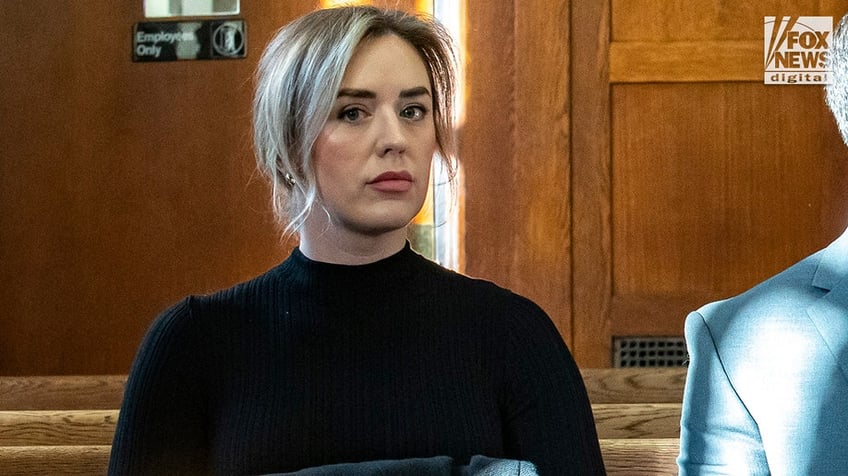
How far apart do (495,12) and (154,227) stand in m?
1.06

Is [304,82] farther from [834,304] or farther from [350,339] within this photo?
[834,304]

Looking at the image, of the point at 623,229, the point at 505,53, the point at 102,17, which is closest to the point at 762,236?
the point at 623,229

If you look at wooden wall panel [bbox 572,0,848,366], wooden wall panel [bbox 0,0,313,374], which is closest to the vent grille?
wooden wall panel [bbox 572,0,848,366]

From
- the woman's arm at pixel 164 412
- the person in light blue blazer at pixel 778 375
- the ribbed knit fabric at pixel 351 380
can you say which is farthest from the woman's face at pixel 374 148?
the person in light blue blazer at pixel 778 375

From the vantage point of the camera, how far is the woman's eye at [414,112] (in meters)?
1.56

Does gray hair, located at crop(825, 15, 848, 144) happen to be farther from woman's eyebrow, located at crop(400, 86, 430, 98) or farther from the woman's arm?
the woman's arm

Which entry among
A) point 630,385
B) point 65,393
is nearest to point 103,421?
point 65,393

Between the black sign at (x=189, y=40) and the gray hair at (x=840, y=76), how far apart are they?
6.07 ft

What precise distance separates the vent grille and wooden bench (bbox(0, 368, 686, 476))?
402mm

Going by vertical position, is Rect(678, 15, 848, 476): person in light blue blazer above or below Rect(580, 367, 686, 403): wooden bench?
above

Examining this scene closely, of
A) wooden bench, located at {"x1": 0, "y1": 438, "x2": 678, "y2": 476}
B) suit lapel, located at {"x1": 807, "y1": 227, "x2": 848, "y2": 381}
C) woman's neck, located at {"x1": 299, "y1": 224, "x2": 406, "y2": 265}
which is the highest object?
woman's neck, located at {"x1": 299, "y1": 224, "x2": 406, "y2": 265}

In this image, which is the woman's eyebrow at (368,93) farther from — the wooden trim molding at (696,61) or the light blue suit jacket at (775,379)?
the wooden trim molding at (696,61)

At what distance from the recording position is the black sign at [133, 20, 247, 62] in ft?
9.95

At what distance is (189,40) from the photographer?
9.98 feet
